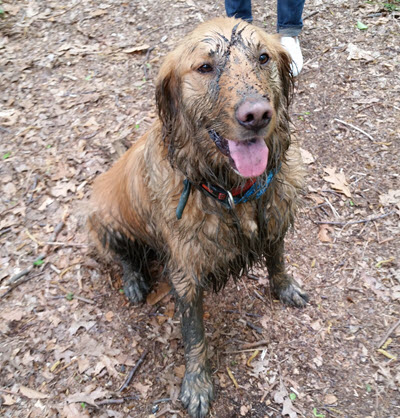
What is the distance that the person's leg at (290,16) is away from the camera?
4.89 meters

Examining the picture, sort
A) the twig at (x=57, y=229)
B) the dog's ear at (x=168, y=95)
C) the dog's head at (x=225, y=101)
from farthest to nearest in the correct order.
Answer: the twig at (x=57, y=229), the dog's ear at (x=168, y=95), the dog's head at (x=225, y=101)

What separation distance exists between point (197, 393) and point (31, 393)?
136 centimetres

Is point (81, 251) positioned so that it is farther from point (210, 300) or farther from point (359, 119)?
point (359, 119)

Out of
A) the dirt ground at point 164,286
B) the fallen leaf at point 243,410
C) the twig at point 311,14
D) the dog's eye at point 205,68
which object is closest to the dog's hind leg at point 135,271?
the dirt ground at point 164,286

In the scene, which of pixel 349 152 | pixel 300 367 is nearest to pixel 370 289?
pixel 300 367

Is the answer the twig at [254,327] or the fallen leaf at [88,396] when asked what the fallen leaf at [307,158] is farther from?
the fallen leaf at [88,396]

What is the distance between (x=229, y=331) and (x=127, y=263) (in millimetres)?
1143

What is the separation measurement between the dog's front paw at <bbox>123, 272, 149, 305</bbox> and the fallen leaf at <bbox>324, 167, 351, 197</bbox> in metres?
2.27

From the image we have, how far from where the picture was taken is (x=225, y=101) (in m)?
2.20

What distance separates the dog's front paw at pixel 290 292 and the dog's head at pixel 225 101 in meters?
1.41

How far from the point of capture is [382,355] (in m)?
3.28

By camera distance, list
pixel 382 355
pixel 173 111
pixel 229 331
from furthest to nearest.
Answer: pixel 229 331 → pixel 382 355 → pixel 173 111

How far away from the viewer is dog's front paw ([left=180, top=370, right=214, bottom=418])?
10.3 feet

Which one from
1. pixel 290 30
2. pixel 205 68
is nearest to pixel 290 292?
pixel 205 68
